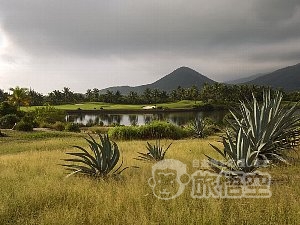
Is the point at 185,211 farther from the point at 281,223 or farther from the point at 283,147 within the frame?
the point at 283,147

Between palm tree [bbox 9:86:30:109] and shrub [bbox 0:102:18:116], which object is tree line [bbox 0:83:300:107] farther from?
shrub [bbox 0:102:18:116]

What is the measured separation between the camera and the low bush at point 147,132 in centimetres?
2509

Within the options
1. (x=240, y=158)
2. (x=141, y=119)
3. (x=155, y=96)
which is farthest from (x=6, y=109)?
(x=155, y=96)

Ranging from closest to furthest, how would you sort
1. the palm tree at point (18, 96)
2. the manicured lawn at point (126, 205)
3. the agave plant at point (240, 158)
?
the manicured lawn at point (126, 205)
the agave plant at point (240, 158)
the palm tree at point (18, 96)

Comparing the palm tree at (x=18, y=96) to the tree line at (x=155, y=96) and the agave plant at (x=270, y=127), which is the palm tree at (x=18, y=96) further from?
the agave plant at (x=270, y=127)

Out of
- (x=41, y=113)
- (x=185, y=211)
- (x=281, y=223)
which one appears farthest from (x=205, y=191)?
(x=41, y=113)

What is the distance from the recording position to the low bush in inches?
988

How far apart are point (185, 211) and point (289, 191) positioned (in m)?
2.11

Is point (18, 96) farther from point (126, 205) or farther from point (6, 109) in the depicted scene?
point (126, 205)

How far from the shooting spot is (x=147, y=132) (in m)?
25.6

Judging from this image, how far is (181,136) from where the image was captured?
2681cm

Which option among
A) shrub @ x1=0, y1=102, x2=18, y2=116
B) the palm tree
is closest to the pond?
the palm tree

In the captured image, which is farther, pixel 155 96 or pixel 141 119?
pixel 155 96

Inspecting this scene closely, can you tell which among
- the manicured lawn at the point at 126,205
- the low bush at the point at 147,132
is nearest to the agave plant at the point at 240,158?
the manicured lawn at the point at 126,205
